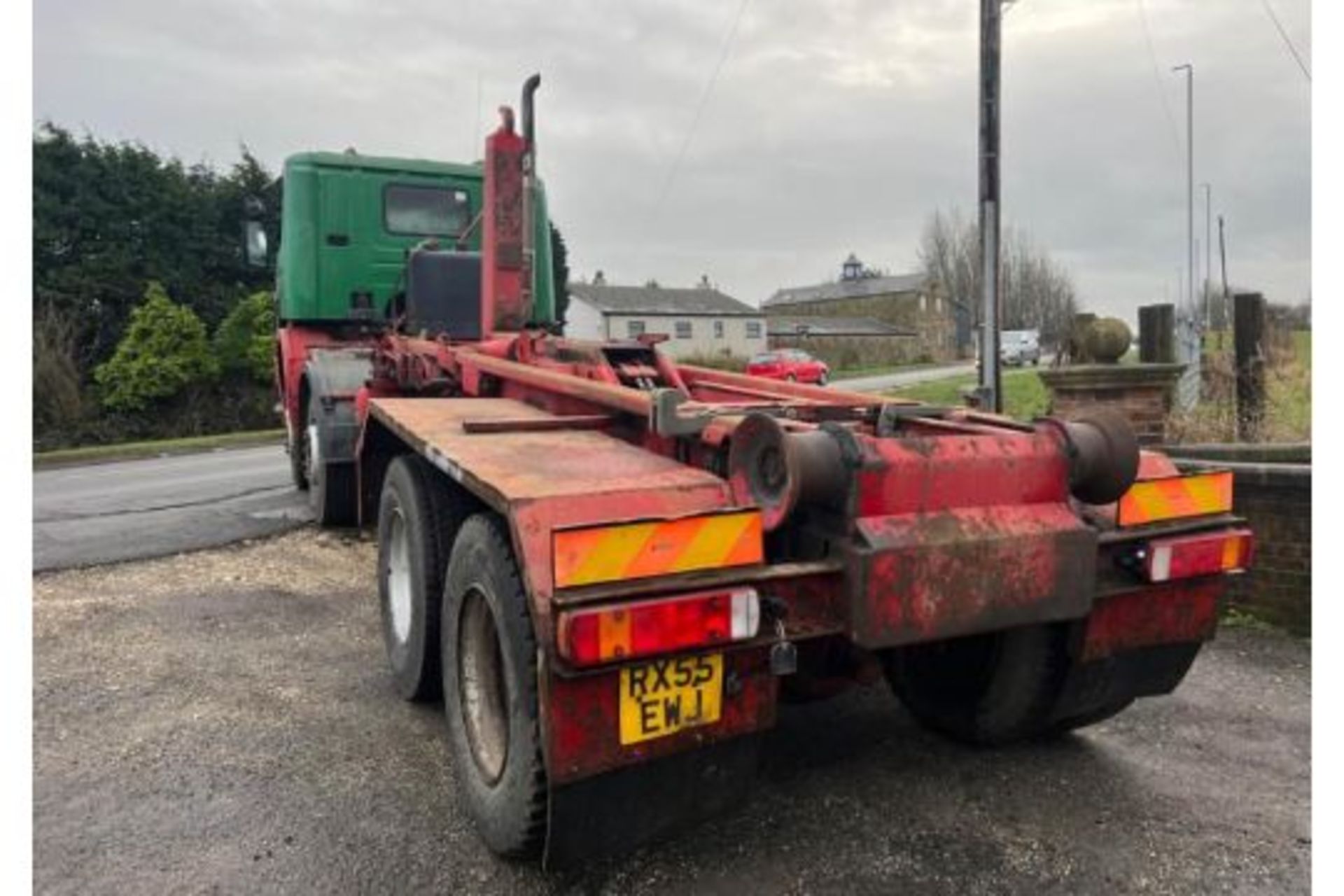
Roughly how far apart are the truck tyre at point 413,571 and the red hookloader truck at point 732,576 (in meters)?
0.01

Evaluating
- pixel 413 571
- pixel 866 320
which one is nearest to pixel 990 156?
pixel 413 571

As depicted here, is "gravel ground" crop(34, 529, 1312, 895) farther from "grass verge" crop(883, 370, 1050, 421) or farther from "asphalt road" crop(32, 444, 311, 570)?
"grass verge" crop(883, 370, 1050, 421)

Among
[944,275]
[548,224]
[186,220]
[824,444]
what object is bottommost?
[824,444]

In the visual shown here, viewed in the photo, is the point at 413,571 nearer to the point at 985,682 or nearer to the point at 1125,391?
the point at 985,682

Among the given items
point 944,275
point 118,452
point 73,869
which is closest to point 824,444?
point 73,869

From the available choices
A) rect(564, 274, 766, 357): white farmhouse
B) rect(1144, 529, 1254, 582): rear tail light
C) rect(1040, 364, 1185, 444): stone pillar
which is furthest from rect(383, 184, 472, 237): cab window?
rect(564, 274, 766, 357): white farmhouse

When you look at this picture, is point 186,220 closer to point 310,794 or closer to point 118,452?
point 118,452

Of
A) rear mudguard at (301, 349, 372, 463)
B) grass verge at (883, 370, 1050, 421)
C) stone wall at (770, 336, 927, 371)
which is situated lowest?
rear mudguard at (301, 349, 372, 463)

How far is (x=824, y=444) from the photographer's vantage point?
2.61m

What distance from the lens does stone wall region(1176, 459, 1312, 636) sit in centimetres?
491

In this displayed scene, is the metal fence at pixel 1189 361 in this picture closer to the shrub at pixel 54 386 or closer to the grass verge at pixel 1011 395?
the grass verge at pixel 1011 395

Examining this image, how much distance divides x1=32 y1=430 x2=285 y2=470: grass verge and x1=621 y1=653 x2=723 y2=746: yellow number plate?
16.8 meters

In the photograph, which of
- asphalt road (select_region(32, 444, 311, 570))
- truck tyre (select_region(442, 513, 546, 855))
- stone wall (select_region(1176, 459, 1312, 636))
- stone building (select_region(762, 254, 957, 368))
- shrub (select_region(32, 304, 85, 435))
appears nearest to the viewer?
truck tyre (select_region(442, 513, 546, 855))

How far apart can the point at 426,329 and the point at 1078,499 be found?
17.2 ft
